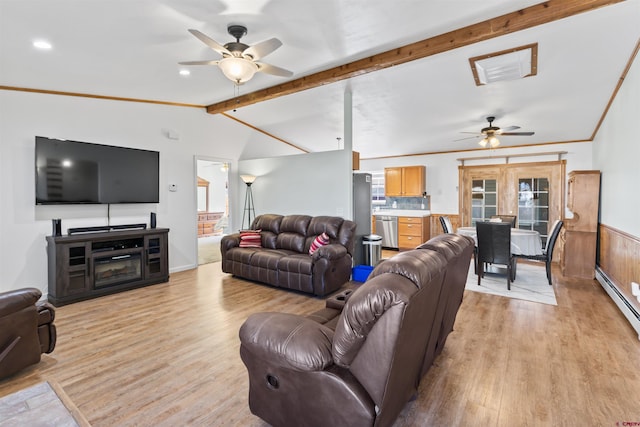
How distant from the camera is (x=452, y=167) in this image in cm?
756

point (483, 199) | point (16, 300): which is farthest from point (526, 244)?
point (16, 300)

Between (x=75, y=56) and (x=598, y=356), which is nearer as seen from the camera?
(x=598, y=356)

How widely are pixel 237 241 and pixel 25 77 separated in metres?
3.25

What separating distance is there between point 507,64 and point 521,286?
10.0 feet

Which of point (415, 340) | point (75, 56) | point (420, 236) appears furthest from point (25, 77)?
point (420, 236)

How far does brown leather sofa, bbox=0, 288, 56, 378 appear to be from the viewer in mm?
2121

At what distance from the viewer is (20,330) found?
2.21m

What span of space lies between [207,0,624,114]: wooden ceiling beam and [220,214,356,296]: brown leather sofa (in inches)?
79.6

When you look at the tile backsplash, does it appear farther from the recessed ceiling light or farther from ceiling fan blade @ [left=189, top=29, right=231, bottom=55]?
the recessed ceiling light

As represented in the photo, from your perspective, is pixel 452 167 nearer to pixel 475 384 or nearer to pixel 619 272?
pixel 619 272

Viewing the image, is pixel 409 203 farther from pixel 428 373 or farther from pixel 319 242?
pixel 428 373

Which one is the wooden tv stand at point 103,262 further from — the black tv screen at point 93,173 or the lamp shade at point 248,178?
the lamp shade at point 248,178

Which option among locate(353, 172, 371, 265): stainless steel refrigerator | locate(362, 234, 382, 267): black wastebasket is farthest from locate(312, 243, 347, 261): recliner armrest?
locate(362, 234, 382, 267): black wastebasket

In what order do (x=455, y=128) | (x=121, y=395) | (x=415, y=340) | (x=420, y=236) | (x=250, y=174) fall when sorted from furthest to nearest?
(x=420, y=236) < (x=250, y=174) < (x=455, y=128) < (x=121, y=395) < (x=415, y=340)
